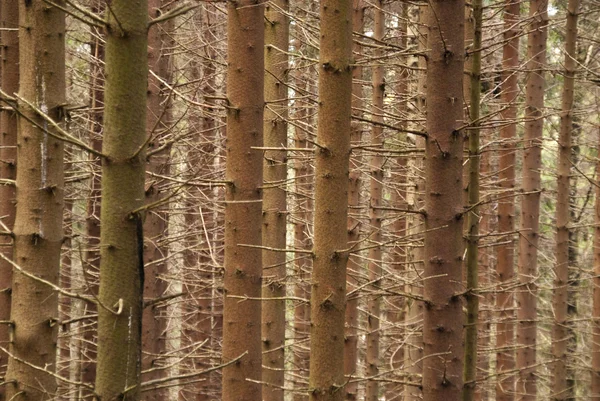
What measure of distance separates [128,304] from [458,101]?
3220 mm

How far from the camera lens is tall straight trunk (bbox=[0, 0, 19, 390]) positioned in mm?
6145

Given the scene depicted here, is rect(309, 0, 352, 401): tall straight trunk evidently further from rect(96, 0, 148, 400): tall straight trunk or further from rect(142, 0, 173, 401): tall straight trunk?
rect(142, 0, 173, 401): tall straight trunk

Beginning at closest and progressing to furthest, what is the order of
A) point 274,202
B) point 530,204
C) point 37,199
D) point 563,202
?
point 37,199, point 274,202, point 563,202, point 530,204

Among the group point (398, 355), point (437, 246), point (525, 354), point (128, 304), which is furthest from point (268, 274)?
point (398, 355)

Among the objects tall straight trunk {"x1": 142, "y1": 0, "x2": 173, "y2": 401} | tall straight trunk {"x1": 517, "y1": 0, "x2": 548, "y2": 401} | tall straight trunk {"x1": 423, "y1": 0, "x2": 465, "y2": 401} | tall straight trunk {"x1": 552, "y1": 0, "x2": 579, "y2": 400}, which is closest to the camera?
tall straight trunk {"x1": 423, "y1": 0, "x2": 465, "y2": 401}

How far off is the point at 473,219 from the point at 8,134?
13.1 ft

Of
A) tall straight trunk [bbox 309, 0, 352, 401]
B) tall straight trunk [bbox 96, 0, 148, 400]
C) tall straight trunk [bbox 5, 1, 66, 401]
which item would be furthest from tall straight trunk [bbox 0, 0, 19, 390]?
tall straight trunk [bbox 96, 0, 148, 400]

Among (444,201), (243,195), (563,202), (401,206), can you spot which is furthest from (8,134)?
(563,202)

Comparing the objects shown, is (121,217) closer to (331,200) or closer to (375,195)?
(331,200)

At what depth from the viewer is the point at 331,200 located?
16.8 feet

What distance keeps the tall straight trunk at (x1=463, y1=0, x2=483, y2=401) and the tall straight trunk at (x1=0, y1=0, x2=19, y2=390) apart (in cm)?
367

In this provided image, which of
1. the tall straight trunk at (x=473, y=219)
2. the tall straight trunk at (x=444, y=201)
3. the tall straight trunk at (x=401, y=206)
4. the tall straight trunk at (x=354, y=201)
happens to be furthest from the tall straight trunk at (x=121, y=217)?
the tall straight trunk at (x=354, y=201)

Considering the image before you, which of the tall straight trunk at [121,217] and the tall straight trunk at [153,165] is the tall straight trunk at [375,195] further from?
the tall straight trunk at [121,217]

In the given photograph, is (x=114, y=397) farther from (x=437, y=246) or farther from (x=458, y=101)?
(x=458, y=101)
